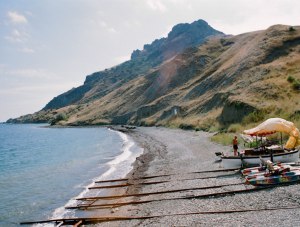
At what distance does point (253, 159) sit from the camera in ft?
96.8

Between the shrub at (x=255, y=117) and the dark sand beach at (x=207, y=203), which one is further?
the shrub at (x=255, y=117)

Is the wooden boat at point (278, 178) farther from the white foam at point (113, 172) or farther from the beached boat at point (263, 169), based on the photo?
the white foam at point (113, 172)

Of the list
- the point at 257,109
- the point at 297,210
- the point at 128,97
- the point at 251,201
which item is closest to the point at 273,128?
the point at 251,201

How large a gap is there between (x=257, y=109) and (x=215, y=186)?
3534cm

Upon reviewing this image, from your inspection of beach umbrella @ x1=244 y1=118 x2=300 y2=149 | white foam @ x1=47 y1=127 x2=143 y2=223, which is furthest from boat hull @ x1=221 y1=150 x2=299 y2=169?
white foam @ x1=47 y1=127 x2=143 y2=223

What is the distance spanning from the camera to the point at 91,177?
3916 centimetres

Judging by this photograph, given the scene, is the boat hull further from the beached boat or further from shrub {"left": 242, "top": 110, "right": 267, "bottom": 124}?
shrub {"left": 242, "top": 110, "right": 267, "bottom": 124}

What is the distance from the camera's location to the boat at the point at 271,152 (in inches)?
1135

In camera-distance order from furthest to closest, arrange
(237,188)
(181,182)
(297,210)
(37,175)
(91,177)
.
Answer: (37,175), (91,177), (181,182), (237,188), (297,210)

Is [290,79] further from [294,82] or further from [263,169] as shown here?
[263,169]

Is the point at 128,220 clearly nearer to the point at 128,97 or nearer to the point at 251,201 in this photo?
the point at 251,201

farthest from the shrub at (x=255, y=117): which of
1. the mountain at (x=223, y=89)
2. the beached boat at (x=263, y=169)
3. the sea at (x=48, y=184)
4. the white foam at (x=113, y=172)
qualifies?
the beached boat at (x=263, y=169)

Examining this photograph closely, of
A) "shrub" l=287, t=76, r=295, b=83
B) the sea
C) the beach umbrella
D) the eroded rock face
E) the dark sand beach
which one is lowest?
the sea

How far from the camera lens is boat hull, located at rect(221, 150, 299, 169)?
94.4 ft
